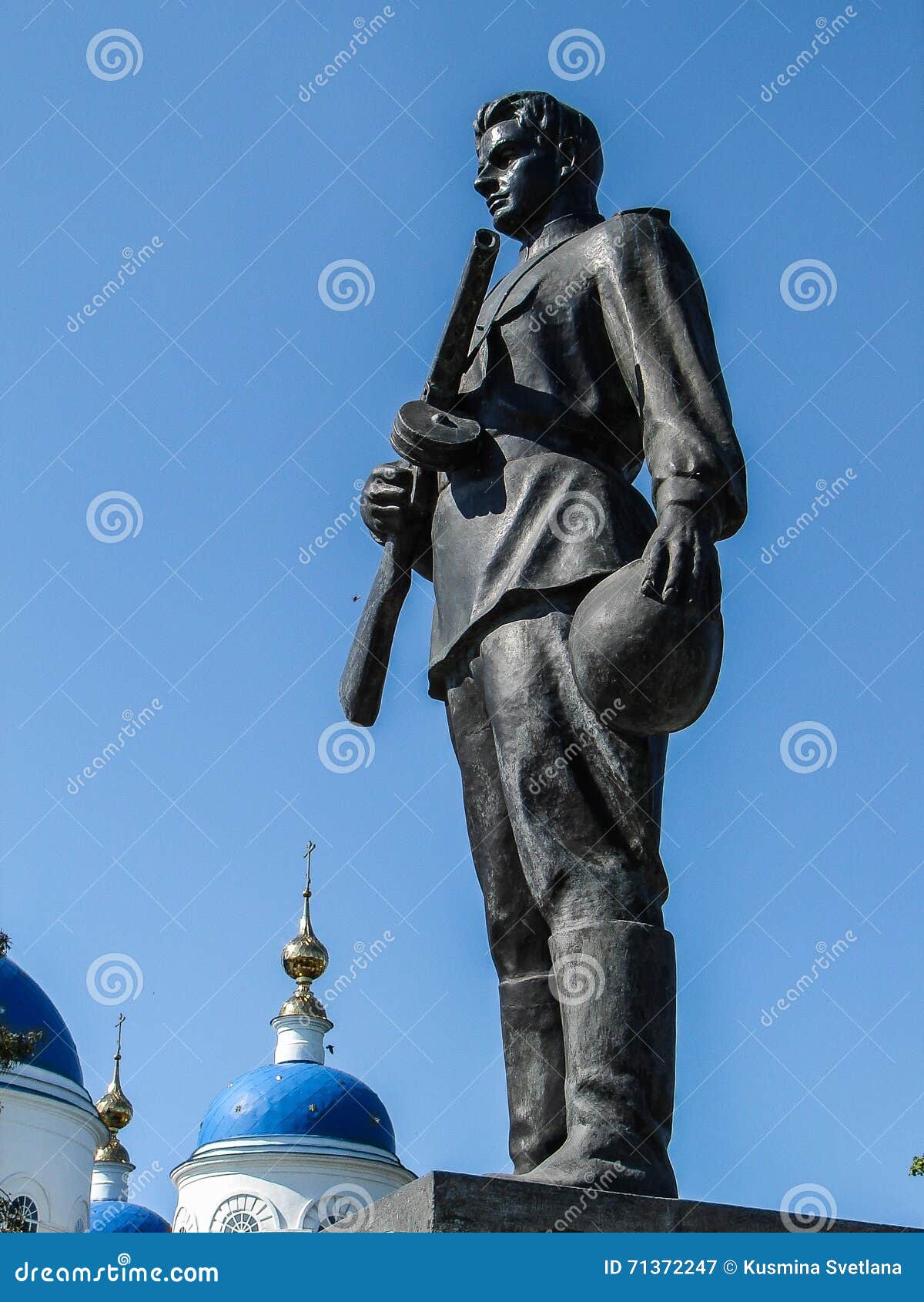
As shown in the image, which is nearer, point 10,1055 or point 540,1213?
point 540,1213

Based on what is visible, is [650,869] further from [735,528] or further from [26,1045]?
[26,1045]

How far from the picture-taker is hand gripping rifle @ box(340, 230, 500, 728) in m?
4.80

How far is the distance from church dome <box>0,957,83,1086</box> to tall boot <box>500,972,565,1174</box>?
1119 inches

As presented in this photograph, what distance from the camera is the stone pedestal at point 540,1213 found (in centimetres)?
344

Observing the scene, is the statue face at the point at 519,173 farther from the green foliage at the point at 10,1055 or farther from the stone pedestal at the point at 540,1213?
the green foliage at the point at 10,1055

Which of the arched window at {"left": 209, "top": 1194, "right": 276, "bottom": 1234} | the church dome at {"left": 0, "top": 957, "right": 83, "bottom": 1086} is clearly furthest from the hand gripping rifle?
the arched window at {"left": 209, "top": 1194, "right": 276, "bottom": 1234}

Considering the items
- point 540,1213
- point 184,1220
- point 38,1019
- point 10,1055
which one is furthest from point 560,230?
point 184,1220

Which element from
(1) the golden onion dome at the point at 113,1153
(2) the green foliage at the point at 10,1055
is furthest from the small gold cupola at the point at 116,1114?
(2) the green foliage at the point at 10,1055

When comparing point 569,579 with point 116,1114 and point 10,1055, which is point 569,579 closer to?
point 10,1055

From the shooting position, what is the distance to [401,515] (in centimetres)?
510

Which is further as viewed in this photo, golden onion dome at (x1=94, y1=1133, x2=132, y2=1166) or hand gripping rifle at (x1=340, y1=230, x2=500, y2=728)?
Answer: golden onion dome at (x1=94, y1=1133, x2=132, y2=1166)

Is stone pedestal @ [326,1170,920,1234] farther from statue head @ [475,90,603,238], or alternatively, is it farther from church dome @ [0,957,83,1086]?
church dome @ [0,957,83,1086]

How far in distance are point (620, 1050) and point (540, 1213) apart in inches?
21.7

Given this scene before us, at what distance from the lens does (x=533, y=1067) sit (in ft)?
14.4
